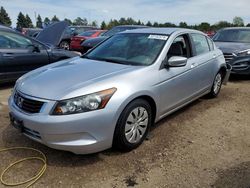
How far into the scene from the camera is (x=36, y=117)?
3.31 meters

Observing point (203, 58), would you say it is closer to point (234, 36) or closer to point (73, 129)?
point (73, 129)

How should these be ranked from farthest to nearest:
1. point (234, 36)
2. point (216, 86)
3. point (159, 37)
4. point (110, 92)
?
1. point (234, 36)
2. point (216, 86)
3. point (159, 37)
4. point (110, 92)

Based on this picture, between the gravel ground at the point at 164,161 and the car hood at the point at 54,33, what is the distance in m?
3.70

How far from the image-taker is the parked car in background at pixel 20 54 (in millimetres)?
6748

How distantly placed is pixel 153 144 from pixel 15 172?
5.83ft

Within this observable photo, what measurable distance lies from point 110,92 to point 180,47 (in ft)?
6.65

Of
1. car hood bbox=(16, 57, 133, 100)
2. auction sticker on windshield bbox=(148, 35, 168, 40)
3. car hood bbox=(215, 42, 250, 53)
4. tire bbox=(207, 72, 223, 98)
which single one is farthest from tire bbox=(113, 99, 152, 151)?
car hood bbox=(215, 42, 250, 53)

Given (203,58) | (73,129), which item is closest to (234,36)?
(203,58)

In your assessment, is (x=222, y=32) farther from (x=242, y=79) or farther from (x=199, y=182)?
(x=199, y=182)

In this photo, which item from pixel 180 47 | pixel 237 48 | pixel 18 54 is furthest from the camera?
pixel 237 48

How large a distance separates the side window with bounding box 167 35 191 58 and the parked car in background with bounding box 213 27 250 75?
3735 mm

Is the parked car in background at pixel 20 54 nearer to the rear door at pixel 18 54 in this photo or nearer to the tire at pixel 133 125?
the rear door at pixel 18 54

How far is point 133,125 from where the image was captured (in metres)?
3.77

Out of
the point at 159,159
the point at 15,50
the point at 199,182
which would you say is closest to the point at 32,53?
the point at 15,50
